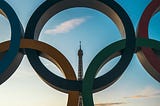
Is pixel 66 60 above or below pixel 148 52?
below

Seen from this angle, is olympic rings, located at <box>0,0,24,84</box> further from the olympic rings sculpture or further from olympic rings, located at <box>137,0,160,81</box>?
olympic rings, located at <box>137,0,160,81</box>

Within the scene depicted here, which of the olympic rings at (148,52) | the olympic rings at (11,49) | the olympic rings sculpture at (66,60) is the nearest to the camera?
the olympic rings sculpture at (66,60)

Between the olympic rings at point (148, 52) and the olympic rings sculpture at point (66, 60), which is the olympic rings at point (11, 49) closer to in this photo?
the olympic rings sculpture at point (66, 60)

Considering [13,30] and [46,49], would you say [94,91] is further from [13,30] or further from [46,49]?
[13,30]

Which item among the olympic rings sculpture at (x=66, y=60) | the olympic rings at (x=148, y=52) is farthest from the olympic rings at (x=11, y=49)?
the olympic rings at (x=148, y=52)

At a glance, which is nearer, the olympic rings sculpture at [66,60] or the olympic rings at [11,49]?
the olympic rings sculpture at [66,60]

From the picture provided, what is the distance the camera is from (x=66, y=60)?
10984 millimetres

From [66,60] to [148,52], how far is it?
9.95 feet

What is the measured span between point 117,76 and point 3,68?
13.2ft

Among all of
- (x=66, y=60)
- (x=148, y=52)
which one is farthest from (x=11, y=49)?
(x=148, y=52)

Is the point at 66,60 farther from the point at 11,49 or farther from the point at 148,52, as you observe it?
the point at 148,52

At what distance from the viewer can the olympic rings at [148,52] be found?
35.8ft

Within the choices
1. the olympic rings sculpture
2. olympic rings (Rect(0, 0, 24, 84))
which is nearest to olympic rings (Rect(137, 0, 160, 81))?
the olympic rings sculpture

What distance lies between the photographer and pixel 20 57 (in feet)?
38.1
